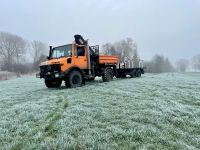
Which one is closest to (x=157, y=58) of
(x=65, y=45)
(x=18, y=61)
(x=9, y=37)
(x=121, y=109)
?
(x=18, y=61)

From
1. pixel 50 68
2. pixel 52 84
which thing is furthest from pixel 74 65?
pixel 52 84

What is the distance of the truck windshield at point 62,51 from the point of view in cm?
1966

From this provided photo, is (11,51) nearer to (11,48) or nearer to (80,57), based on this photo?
(11,48)

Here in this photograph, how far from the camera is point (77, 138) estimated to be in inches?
282

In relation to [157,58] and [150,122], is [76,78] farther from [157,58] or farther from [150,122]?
[157,58]

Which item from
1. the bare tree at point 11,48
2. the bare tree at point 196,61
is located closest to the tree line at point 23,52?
the bare tree at point 11,48

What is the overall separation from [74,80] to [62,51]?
226 cm

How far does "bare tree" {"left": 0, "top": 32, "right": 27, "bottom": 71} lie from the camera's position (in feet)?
301

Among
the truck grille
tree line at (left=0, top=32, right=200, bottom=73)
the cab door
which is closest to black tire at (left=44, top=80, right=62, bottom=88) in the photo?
the truck grille

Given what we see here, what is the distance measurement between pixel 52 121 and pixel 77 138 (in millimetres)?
2139

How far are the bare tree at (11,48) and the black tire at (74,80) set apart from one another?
74121 millimetres

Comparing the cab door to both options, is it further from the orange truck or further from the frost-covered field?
the frost-covered field

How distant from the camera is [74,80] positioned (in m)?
19.6

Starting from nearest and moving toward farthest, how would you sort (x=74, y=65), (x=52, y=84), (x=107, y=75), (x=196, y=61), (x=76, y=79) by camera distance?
1. (x=74, y=65)
2. (x=76, y=79)
3. (x=52, y=84)
4. (x=107, y=75)
5. (x=196, y=61)
